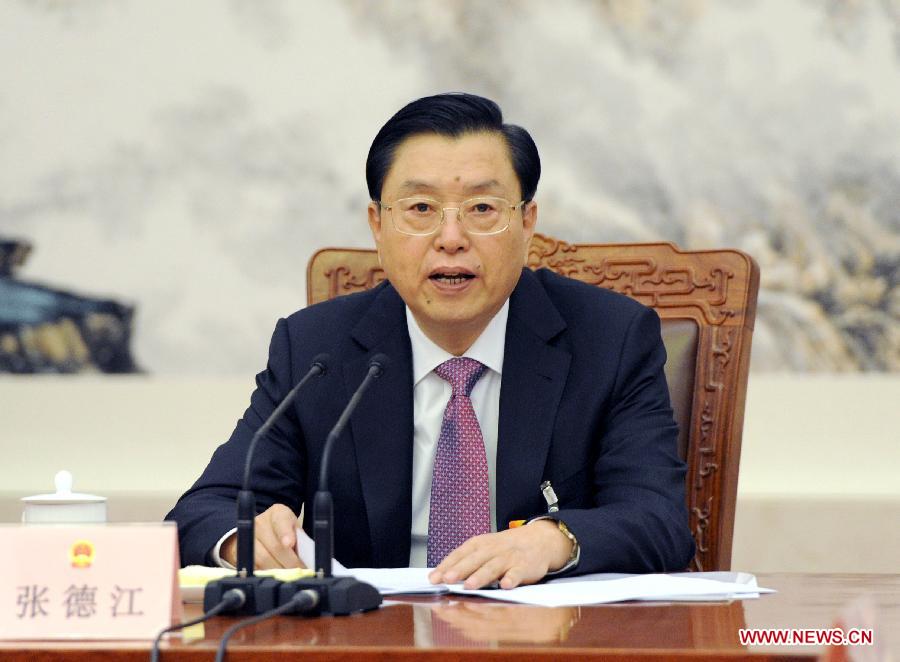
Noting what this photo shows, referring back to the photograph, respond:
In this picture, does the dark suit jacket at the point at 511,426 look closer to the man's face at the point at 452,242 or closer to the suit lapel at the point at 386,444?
the suit lapel at the point at 386,444

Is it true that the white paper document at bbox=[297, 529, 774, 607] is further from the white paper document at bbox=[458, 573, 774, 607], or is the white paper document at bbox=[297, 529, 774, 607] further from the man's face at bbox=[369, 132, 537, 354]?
the man's face at bbox=[369, 132, 537, 354]

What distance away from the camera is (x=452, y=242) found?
2.45 m

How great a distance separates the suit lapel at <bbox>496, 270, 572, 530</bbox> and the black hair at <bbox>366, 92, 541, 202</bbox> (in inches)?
9.6

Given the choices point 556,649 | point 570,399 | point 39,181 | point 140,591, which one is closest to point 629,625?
point 556,649

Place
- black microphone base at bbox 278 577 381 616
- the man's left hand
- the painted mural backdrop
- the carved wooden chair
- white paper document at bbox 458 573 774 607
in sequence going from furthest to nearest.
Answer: the painted mural backdrop < the carved wooden chair < the man's left hand < white paper document at bbox 458 573 774 607 < black microphone base at bbox 278 577 381 616

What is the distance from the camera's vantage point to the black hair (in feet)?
8.29

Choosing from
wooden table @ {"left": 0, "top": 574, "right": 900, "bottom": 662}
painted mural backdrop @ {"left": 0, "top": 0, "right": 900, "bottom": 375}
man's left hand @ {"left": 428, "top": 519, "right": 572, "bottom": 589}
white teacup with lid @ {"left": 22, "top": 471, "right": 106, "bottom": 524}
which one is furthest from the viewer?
painted mural backdrop @ {"left": 0, "top": 0, "right": 900, "bottom": 375}

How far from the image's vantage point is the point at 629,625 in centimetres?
146

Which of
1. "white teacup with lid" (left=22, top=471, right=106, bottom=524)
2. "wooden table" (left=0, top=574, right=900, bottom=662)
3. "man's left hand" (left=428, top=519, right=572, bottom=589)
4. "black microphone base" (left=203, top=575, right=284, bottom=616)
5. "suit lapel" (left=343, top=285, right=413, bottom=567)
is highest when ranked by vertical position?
"suit lapel" (left=343, top=285, right=413, bottom=567)

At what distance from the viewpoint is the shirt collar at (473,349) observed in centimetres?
255

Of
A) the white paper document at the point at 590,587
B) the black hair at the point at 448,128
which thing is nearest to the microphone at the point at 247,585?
the white paper document at the point at 590,587

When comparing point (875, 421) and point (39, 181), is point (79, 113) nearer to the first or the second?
point (39, 181)

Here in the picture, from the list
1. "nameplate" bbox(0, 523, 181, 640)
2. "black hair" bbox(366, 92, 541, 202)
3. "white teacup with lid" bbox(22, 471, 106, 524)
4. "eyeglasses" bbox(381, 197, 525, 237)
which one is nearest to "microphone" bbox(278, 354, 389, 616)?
"nameplate" bbox(0, 523, 181, 640)

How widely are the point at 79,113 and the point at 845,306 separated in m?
2.52
